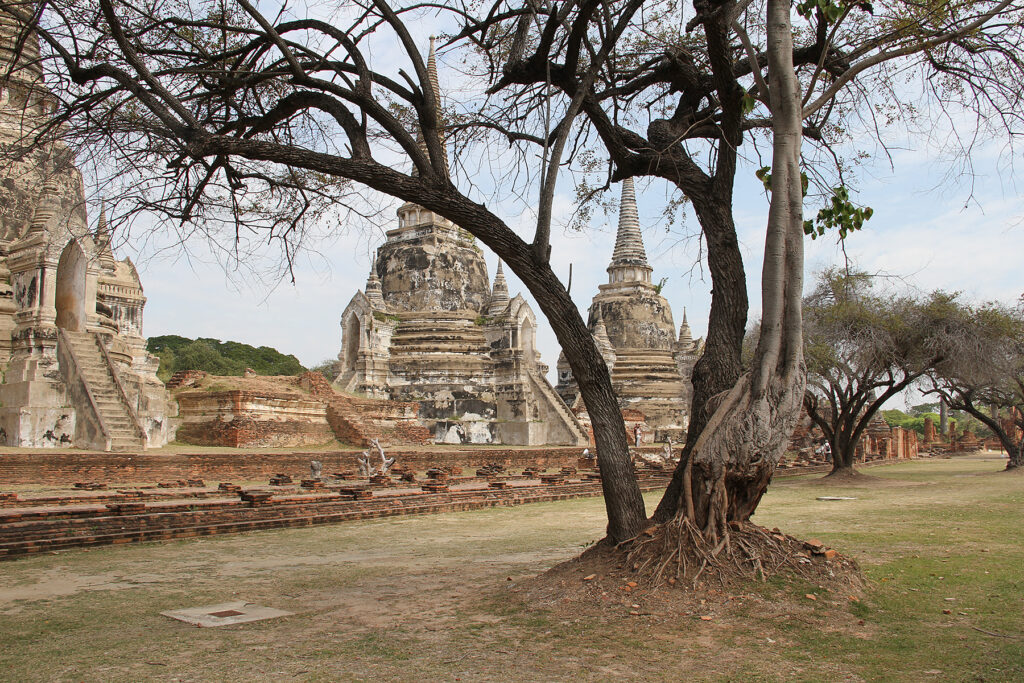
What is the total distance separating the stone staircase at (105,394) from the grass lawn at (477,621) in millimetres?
9006

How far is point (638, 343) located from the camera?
133 ft

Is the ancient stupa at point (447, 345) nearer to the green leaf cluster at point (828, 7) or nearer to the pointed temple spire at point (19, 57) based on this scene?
the pointed temple spire at point (19, 57)

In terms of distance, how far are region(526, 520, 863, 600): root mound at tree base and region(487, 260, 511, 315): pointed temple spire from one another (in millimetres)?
26052

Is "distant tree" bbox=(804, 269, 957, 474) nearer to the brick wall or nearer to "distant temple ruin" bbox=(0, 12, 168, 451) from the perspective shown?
the brick wall

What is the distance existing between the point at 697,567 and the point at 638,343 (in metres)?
35.1

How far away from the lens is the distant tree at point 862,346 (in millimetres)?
20266

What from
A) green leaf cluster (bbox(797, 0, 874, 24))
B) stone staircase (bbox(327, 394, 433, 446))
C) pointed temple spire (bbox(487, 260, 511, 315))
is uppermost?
pointed temple spire (bbox(487, 260, 511, 315))

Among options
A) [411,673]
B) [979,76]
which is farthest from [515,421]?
[411,673]

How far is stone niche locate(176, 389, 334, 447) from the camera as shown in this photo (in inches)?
863

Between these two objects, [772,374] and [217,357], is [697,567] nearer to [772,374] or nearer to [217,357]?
[772,374]

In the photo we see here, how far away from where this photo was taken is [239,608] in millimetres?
5793

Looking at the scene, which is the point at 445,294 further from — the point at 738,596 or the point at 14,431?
the point at 738,596

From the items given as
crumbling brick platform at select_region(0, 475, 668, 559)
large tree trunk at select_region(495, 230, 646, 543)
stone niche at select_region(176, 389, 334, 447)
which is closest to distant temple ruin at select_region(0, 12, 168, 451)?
stone niche at select_region(176, 389, 334, 447)

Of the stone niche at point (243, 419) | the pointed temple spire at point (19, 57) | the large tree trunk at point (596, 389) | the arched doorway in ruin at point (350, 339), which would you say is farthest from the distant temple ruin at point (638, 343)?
the large tree trunk at point (596, 389)
